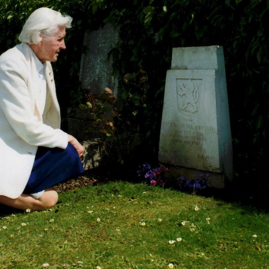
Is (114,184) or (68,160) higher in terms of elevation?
(68,160)

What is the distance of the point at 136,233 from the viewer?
3291 millimetres

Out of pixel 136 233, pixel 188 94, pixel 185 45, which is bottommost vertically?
pixel 136 233

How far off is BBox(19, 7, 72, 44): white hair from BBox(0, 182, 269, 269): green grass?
1.58 meters

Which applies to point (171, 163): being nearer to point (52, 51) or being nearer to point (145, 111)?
point (145, 111)

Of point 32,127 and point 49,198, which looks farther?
point 49,198

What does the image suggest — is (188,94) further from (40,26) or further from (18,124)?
(18,124)

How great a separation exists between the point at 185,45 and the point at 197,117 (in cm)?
102

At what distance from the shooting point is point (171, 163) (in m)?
4.57

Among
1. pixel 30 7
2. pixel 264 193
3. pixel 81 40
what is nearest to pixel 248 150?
pixel 264 193

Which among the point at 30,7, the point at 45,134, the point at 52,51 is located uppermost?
the point at 30,7

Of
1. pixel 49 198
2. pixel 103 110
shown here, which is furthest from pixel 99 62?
pixel 49 198

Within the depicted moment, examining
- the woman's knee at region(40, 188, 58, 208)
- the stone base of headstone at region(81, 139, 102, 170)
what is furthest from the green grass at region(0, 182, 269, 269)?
the stone base of headstone at region(81, 139, 102, 170)

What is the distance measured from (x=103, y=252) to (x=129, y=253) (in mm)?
189

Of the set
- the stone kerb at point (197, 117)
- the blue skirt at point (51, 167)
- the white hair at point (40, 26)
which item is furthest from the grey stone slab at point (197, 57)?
the blue skirt at point (51, 167)
